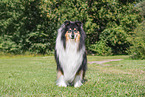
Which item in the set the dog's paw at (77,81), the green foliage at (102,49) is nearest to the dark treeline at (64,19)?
the green foliage at (102,49)

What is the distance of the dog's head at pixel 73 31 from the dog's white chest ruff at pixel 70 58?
0.12m

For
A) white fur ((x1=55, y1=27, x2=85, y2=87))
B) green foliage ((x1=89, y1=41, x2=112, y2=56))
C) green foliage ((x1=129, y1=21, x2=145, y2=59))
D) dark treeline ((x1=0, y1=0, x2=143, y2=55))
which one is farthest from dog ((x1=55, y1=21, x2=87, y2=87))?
green foliage ((x1=89, y1=41, x2=112, y2=56))

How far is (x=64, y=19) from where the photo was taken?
20.0 m

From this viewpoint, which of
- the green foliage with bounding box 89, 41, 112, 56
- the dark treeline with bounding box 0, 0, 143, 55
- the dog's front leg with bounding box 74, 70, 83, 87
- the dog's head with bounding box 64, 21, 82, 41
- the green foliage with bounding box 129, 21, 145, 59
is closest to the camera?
the dog's head with bounding box 64, 21, 82, 41

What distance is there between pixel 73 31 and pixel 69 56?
0.63 meters

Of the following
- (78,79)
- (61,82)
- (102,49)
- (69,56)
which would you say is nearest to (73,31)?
(69,56)

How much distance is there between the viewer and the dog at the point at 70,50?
14.8 ft

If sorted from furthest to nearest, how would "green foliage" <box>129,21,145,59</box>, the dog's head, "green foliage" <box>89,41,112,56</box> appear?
1. "green foliage" <box>89,41,112,56</box>
2. "green foliage" <box>129,21,145,59</box>
3. the dog's head

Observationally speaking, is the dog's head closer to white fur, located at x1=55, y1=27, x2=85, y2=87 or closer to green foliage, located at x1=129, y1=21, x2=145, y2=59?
white fur, located at x1=55, y1=27, x2=85, y2=87

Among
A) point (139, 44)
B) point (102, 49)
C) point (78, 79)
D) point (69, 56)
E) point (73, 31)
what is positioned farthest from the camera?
point (102, 49)

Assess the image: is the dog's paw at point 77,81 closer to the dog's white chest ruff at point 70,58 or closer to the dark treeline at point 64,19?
the dog's white chest ruff at point 70,58

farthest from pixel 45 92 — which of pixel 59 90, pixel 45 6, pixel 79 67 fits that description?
pixel 45 6

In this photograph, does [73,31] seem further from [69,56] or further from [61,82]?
[61,82]

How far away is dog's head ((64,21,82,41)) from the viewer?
4.47m
